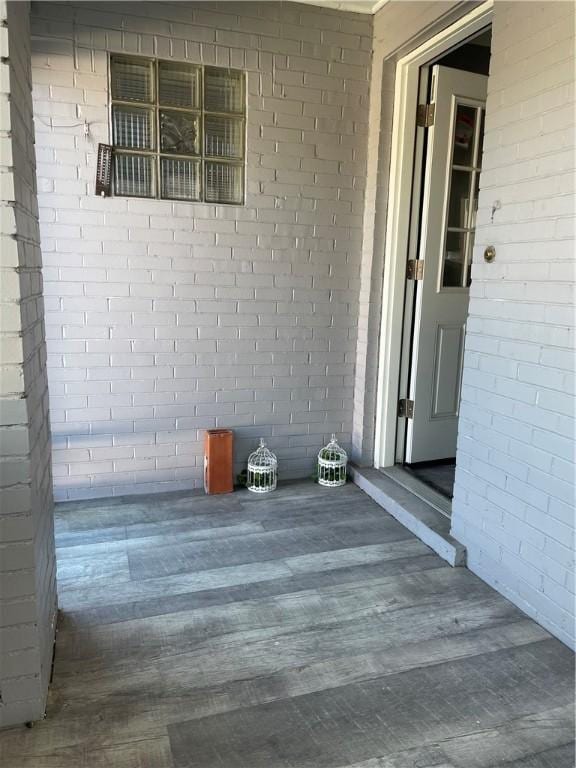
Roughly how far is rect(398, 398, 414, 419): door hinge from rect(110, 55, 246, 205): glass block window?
1.58 m

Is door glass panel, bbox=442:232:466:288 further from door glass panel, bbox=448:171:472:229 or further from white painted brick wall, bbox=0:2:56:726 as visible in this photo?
white painted brick wall, bbox=0:2:56:726

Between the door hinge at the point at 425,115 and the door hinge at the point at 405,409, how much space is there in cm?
164

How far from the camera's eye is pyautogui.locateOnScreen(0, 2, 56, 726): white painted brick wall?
139 centimetres

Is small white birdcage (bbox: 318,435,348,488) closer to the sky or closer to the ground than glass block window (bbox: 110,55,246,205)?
closer to the ground

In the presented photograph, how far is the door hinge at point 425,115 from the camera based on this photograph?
3.17 meters

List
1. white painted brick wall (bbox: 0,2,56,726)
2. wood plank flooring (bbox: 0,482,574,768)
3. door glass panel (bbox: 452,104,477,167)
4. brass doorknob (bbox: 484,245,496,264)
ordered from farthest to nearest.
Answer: door glass panel (bbox: 452,104,477,167) < brass doorknob (bbox: 484,245,496,264) < wood plank flooring (bbox: 0,482,574,768) < white painted brick wall (bbox: 0,2,56,726)

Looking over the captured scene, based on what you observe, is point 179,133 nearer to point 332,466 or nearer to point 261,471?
point 261,471

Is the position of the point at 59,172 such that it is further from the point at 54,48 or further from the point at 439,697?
A: the point at 439,697

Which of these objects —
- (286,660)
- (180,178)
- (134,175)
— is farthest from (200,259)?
(286,660)

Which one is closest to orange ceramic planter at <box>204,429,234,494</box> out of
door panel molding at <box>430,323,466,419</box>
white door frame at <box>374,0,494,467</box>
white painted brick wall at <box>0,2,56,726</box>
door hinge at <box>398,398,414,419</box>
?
white door frame at <box>374,0,494,467</box>

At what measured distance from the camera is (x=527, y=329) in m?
2.13

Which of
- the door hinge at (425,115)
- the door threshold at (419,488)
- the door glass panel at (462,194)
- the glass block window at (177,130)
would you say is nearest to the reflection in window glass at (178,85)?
the glass block window at (177,130)

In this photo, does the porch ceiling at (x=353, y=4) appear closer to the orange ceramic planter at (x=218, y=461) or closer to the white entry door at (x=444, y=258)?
the white entry door at (x=444, y=258)

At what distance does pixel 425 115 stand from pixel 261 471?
2310 mm
